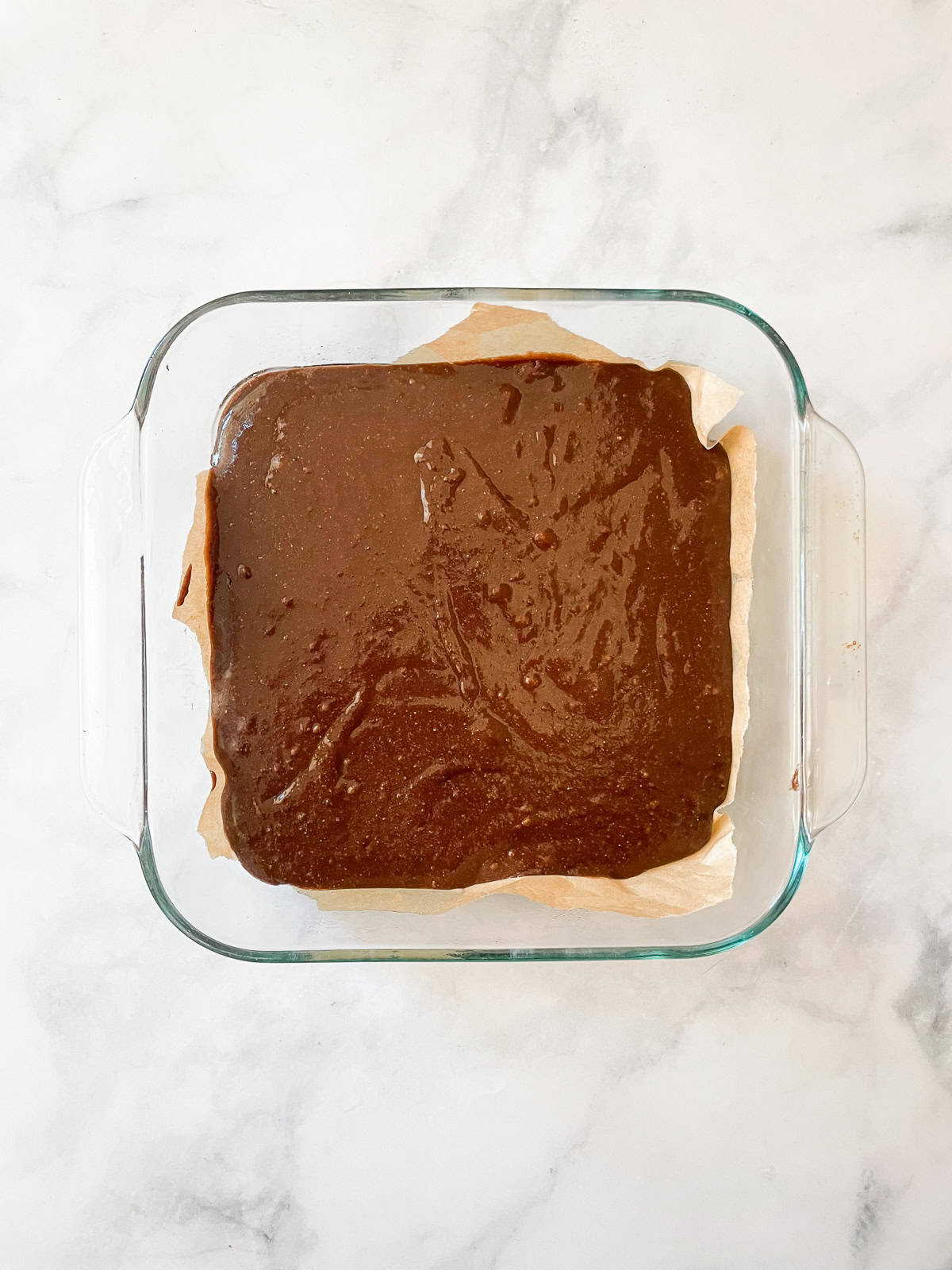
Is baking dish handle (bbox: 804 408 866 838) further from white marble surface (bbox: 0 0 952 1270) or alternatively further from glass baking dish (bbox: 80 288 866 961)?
white marble surface (bbox: 0 0 952 1270)

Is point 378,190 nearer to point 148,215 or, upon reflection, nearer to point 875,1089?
point 148,215

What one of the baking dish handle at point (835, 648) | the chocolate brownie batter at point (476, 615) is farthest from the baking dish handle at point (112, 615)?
the baking dish handle at point (835, 648)

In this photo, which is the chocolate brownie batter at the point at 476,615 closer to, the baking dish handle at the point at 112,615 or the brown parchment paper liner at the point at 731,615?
the brown parchment paper liner at the point at 731,615

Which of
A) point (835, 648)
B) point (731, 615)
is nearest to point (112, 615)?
point (731, 615)

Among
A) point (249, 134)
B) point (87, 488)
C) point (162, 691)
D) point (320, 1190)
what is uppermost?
point (249, 134)

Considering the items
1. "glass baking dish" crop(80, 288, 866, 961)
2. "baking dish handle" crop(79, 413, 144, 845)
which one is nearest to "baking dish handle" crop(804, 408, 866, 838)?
"glass baking dish" crop(80, 288, 866, 961)

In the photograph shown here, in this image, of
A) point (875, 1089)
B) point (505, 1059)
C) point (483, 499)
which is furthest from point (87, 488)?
point (875, 1089)

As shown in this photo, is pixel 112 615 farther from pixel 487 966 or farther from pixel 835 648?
pixel 835 648
